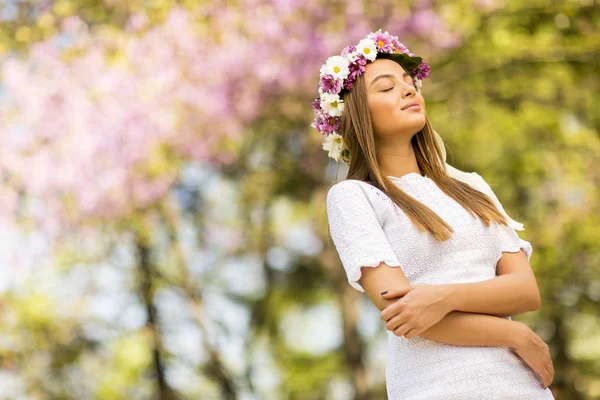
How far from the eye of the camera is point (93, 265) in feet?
29.2

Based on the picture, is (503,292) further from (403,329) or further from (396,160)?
(396,160)

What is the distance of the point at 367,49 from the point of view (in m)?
2.06

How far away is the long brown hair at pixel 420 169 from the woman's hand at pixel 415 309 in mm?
178

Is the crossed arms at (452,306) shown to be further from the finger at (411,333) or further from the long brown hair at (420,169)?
the long brown hair at (420,169)

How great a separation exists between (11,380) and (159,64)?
398 cm

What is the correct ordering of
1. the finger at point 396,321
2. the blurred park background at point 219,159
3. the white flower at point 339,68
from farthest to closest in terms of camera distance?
the blurred park background at point 219,159, the white flower at point 339,68, the finger at point 396,321

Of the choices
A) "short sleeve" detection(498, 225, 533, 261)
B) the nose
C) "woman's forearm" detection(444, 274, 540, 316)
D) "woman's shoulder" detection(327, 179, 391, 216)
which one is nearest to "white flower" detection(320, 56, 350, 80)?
the nose

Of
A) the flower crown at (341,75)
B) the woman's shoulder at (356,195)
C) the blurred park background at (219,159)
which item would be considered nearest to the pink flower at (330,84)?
the flower crown at (341,75)

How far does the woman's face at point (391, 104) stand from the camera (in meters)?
1.95

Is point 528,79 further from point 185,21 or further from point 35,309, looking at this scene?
point 35,309

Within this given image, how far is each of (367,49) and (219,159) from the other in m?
6.82

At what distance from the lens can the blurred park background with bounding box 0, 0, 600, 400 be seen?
7461 millimetres

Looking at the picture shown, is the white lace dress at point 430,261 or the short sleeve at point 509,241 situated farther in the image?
the short sleeve at point 509,241

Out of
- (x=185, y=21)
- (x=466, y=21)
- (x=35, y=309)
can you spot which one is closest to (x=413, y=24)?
(x=466, y=21)
